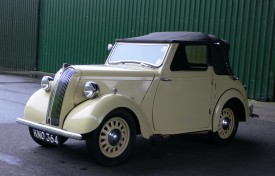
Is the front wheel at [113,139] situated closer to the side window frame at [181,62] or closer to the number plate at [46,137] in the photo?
the number plate at [46,137]

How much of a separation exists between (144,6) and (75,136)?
1238 centimetres

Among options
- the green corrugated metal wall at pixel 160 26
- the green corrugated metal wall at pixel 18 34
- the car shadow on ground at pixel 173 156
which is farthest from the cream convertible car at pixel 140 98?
the green corrugated metal wall at pixel 18 34

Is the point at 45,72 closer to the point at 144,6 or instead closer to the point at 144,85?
the point at 144,6

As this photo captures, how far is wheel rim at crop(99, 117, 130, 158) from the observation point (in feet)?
19.6

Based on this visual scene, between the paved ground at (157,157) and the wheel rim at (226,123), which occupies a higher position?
the wheel rim at (226,123)

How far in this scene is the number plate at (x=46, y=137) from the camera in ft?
19.9

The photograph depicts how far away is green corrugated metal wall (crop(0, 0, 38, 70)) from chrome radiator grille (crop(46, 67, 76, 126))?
16899mm

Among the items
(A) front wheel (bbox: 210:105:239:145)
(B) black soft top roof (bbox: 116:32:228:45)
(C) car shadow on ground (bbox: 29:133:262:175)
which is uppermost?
(B) black soft top roof (bbox: 116:32:228:45)

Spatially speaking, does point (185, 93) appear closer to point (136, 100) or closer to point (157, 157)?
point (136, 100)

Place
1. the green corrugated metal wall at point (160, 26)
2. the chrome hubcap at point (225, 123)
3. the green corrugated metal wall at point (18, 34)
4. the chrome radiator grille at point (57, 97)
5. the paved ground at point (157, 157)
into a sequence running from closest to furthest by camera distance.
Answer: the paved ground at point (157, 157) < the chrome radiator grille at point (57, 97) < the chrome hubcap at point (225, 123) < the green corrugated metal wall at point (160, 26) < the green corrugated metal wall at point (18, 34)

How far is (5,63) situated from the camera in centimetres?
2497

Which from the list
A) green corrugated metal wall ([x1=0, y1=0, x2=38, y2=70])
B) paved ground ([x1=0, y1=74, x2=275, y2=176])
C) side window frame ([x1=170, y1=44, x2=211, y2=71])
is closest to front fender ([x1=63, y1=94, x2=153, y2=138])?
paved ground ([x1=0, y1=74, x2=275, y2=176])

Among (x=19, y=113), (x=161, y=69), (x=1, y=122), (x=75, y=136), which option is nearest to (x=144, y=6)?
(x=19, y=113)

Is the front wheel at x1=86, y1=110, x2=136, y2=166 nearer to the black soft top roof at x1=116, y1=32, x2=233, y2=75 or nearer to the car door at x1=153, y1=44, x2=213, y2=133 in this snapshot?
the car door at x1=153, y1=44, x2=213, y2=133
